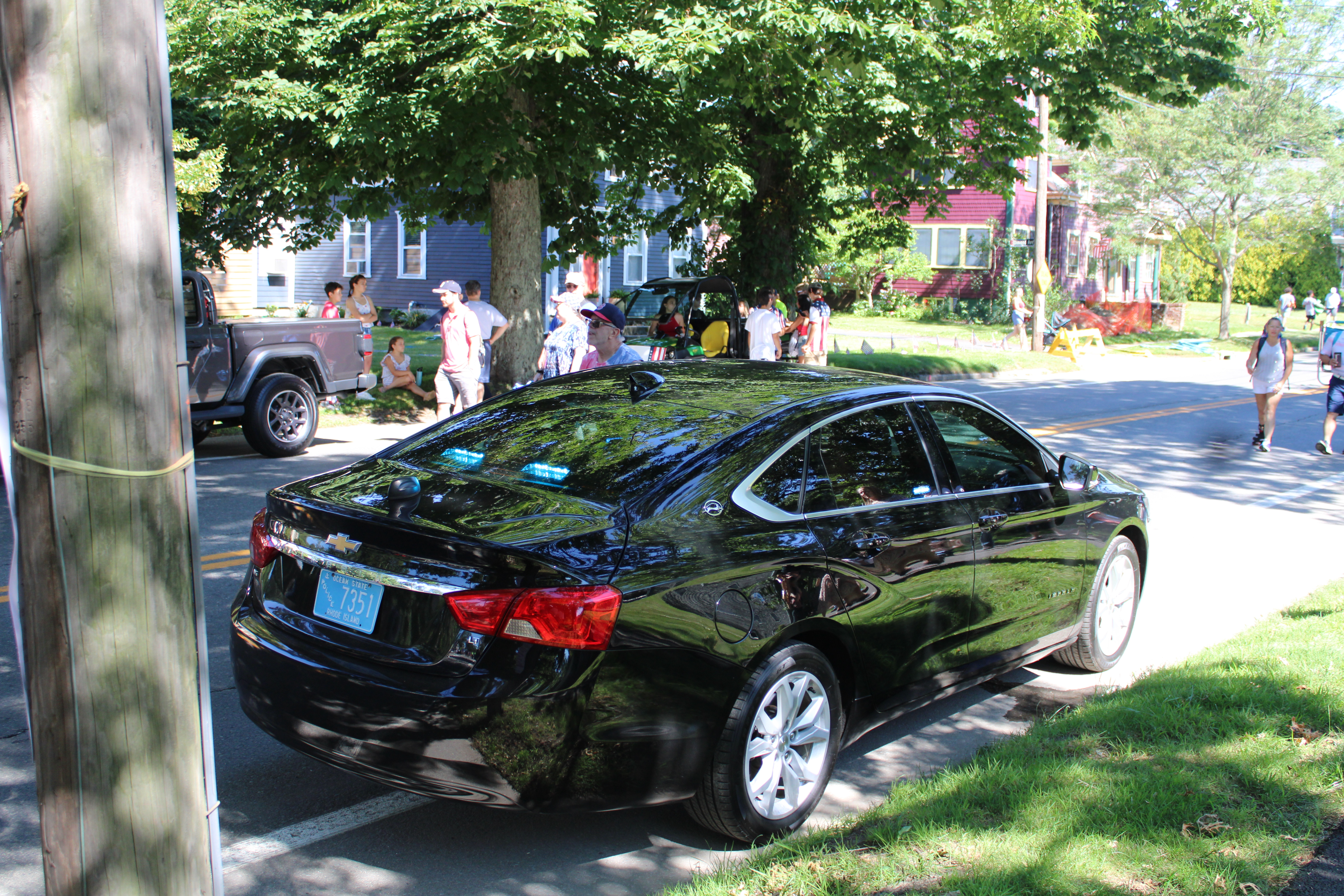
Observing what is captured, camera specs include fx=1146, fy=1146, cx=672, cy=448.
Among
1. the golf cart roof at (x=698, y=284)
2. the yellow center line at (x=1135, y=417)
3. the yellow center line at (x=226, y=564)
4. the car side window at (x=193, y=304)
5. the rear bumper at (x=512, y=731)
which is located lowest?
the yellow center line at (x=226, y=564)

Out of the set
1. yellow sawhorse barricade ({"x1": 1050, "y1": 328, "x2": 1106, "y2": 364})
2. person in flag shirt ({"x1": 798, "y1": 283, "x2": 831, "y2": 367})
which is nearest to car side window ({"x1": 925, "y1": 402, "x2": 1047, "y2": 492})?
person in flag shirt ({"x1": 798, "y1": 283, "x2": 831, "y2": 367})

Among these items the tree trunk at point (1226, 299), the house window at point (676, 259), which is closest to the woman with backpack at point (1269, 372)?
the house window at point (676, 259)

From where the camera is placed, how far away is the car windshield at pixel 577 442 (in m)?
4.02

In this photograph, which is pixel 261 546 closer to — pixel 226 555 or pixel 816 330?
pixel 226 555

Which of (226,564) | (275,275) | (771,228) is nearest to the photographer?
(226,564)

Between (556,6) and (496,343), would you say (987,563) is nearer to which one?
(556,6)

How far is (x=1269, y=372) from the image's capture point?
561 inches

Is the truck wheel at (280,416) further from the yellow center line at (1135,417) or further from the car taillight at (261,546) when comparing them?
the yellow center line at (1135,417)

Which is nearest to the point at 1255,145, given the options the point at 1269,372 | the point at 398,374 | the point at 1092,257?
the point at 1092,257

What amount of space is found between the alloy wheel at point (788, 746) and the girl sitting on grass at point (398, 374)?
12.5 m

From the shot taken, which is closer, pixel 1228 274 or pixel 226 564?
pixel 226 564

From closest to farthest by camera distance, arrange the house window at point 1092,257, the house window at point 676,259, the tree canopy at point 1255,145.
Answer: the house window at point 676,259 < the tree canopy at point 1255,145 < the house window at point 1092,257

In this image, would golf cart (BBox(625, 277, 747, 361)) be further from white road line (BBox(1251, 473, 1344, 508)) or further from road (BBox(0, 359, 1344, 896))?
white road line (BBox(1251, 473, 1344, 508))

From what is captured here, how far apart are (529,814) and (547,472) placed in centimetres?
119
